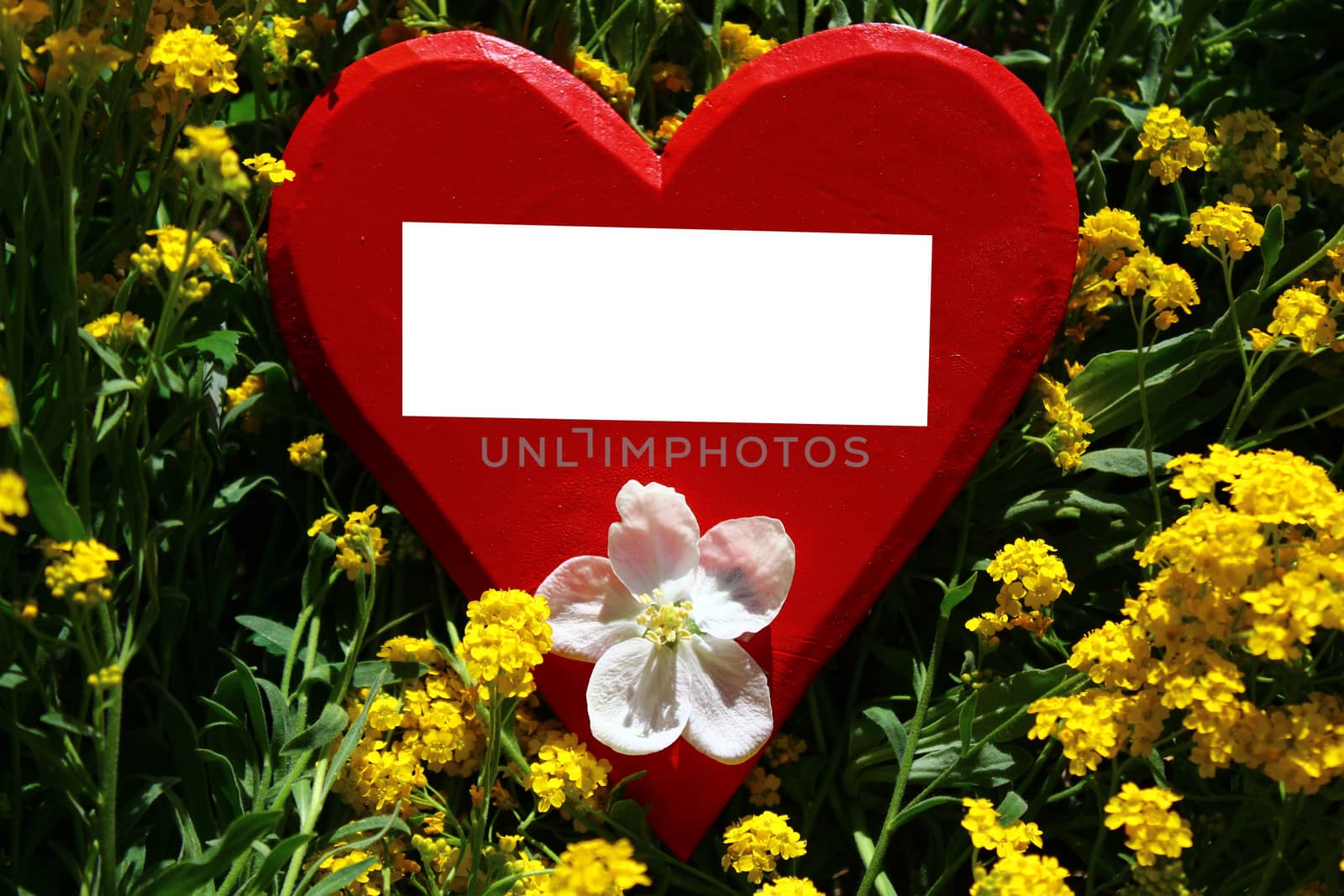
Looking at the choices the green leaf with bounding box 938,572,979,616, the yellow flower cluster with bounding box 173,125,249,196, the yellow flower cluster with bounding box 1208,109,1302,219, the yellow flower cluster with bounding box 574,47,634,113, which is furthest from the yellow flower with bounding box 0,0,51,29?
the yellow flower cluster with bounding box 1208,109,1302,219

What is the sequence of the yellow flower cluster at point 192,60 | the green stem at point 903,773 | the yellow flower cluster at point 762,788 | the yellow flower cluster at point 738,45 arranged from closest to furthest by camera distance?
the yellow flower cluster at point 192,60
the green stem at point 903,773
the yellow flower cluster at point 762,788
the yellow flower cluster at point 738,45

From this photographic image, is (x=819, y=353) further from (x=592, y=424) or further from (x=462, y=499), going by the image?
(x=462, y=499)

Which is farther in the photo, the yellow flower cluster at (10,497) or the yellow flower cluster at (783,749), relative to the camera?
the yellow flower cluster at (783,749)

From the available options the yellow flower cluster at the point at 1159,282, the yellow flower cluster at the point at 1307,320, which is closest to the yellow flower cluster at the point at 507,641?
the yellow flower cluster at the point at 1159,282

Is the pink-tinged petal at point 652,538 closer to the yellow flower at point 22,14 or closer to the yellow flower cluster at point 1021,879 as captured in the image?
the yellow flower cluster at point 1021,879

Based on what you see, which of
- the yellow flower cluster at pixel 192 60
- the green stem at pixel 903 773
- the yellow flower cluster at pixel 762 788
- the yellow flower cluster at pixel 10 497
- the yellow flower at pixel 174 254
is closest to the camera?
the yellow flower cluster at pixel 10 497

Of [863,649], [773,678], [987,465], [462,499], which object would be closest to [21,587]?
[462,499]
